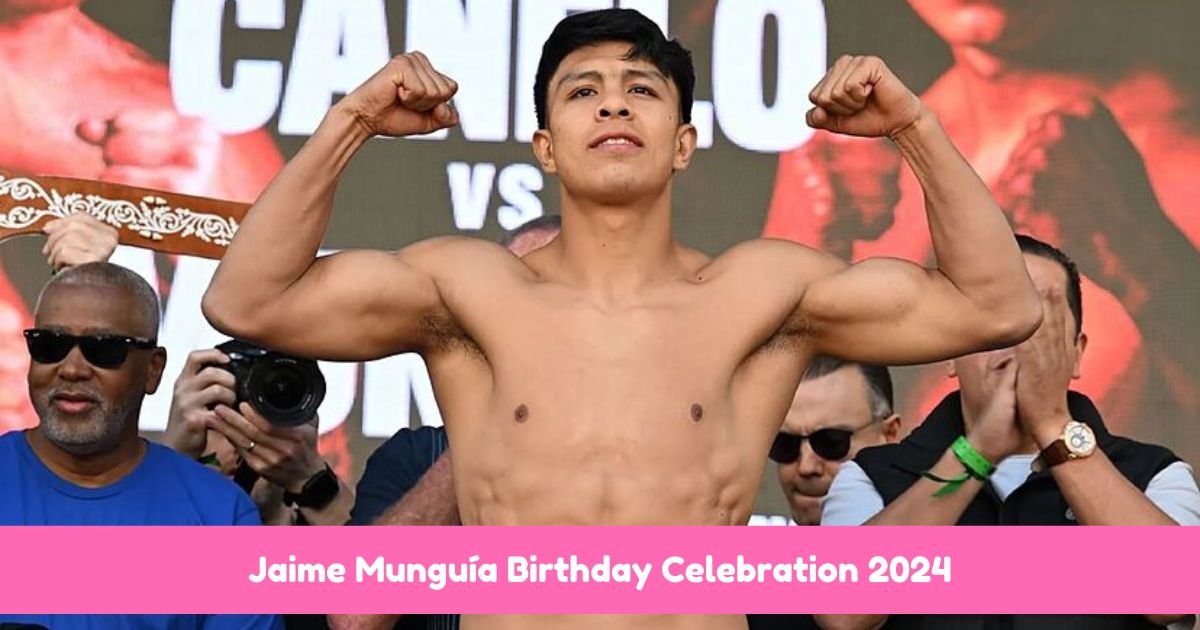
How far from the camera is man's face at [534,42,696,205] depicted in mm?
3158

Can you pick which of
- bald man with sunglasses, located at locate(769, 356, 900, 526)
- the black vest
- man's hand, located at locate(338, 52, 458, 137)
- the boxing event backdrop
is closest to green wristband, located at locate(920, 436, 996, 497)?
the black vest

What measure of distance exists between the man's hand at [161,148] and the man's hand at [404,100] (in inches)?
59.1

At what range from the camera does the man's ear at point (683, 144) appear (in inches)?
128

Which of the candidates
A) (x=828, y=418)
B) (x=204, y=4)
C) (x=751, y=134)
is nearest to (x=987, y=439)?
(x=828, y=418)

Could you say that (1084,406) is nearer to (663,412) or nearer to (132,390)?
(663,412)

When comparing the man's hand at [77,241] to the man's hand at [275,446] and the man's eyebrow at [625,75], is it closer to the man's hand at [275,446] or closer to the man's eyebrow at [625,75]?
the man's hand at [275,446]

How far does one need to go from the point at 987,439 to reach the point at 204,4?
2061 mm

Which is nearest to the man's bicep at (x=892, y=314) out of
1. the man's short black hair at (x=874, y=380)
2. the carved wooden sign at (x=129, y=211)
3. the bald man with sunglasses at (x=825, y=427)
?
the bald man with sunglasses at (x=825, y=427)

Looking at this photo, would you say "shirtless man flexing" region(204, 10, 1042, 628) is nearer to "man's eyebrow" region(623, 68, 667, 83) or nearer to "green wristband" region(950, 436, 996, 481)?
"man's eyebrow" region(623, 68, 667, 83)

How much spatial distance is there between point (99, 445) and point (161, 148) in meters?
1.06

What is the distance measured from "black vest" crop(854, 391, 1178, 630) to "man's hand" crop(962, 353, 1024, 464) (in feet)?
0.35

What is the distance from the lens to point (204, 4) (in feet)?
15.3

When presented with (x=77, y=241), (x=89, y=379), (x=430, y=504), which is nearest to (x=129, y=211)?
(x=77, y=241)

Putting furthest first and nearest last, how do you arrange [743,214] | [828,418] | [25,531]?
[743,214]
[828,418]
[25,531]
